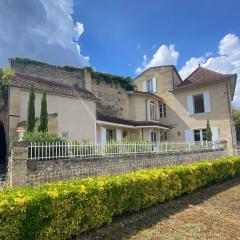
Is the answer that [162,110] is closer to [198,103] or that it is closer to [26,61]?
[198,103]

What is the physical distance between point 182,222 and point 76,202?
9.76 ft

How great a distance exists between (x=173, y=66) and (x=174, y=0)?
1634 cm

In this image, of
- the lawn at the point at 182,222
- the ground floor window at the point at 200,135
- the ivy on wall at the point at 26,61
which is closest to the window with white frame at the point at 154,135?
the ground floor window at the point at 200,135

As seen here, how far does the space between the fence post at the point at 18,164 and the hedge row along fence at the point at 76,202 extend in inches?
89.9

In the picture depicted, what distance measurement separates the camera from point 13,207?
4547mm

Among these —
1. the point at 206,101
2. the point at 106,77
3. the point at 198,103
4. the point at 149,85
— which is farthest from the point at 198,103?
the point at 106,77

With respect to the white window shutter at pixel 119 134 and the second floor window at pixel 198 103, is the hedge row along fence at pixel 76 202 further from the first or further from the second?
the second floor window at pixel 198 103

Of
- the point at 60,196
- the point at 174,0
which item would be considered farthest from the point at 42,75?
the point at 60,196

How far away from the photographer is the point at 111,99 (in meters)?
25.6

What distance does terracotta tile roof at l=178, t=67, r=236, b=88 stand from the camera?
24.1 m

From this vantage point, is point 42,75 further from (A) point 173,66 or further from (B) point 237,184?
(B) point 237,184

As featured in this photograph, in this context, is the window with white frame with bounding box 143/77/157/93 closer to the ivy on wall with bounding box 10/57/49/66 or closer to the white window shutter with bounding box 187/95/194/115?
the white window shutter with bounding box 187/95/194/115

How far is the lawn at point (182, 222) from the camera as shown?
595 cm

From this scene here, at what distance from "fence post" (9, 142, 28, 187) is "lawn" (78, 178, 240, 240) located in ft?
11.2
